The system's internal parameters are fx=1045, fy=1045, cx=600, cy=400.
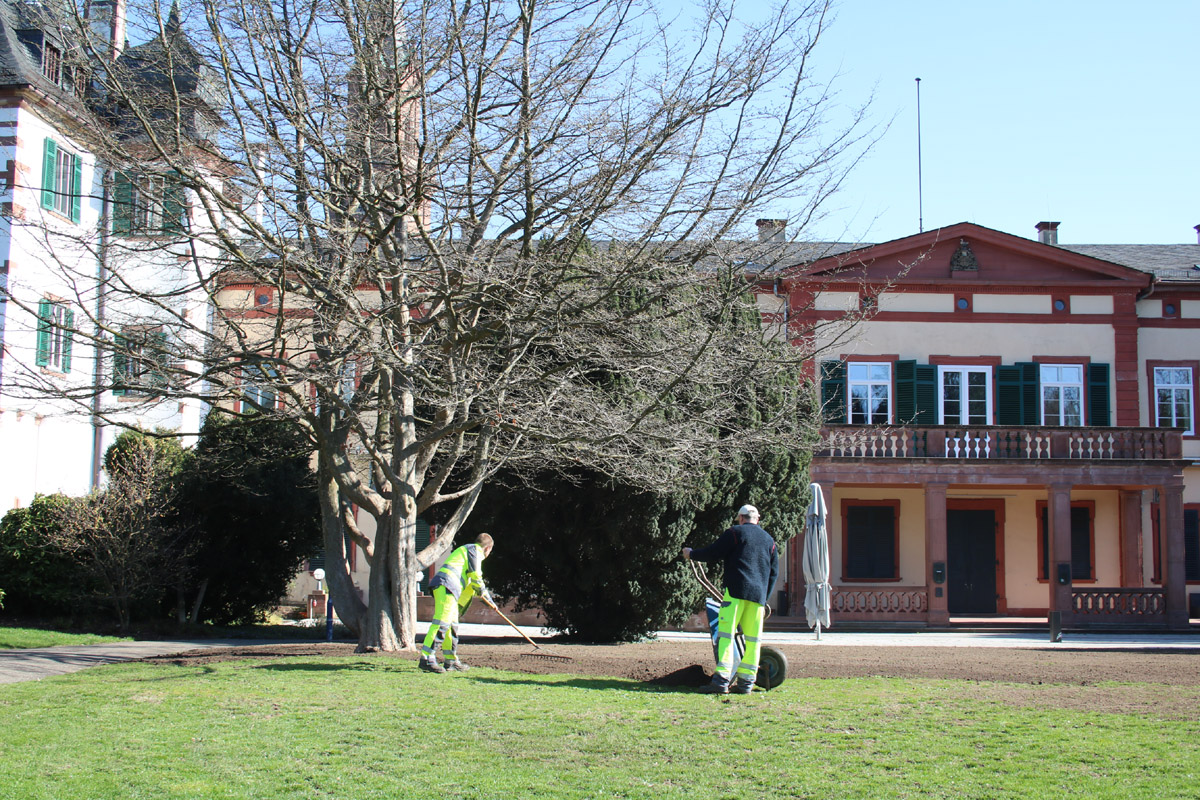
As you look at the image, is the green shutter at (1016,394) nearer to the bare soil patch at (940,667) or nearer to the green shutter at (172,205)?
the bare soil patch at (940,667)

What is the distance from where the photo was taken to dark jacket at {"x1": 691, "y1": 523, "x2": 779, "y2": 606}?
8.48 metres

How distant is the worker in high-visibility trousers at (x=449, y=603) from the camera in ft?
32.1

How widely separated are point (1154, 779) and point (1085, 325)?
21507 millimetres

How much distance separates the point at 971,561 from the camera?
2548cm

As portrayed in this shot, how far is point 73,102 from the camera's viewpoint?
10648 mm

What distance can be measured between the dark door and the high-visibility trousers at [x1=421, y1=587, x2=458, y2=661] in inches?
Answer: 716

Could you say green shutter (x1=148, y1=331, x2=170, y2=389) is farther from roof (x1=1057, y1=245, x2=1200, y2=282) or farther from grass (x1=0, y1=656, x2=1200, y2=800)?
roof (x1=1057, y1=245, x2=1200, y2=282)

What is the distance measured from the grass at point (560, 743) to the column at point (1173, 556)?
16.3 m

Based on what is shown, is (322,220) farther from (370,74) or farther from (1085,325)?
(1085,325)

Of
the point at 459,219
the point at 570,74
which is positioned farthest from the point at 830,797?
the point at 570,74

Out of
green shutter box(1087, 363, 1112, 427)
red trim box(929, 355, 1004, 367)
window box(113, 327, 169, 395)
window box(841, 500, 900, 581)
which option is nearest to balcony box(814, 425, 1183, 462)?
green shutter box(1087, 363, 1112, 427)

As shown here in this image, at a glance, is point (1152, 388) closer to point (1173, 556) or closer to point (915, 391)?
point (1173, 556)

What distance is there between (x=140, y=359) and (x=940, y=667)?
853 centimetres

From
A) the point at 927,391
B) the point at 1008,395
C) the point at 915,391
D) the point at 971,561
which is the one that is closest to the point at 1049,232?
the point at 1008,395
